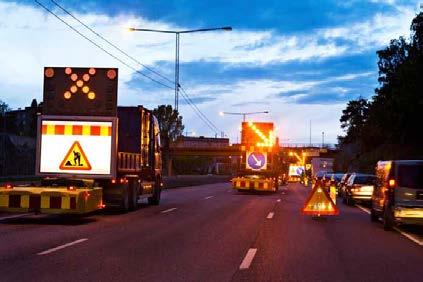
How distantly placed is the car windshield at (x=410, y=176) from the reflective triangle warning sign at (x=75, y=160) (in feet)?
29.1

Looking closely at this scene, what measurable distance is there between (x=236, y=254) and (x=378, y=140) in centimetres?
7482

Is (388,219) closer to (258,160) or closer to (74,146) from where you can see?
(74,146)

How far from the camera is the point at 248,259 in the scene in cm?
1199

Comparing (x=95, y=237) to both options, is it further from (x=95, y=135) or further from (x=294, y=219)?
(x=294, y=219)

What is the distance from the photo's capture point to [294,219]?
2122 cm

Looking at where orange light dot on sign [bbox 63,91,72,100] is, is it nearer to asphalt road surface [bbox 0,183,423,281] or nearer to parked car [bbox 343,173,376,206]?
asphalt road surface [bbox 0,183,423,281]

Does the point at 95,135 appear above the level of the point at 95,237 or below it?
above

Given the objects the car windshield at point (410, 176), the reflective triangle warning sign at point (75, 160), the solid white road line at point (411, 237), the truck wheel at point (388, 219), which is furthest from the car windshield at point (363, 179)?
the reflective triangle warning sign at point (75, 160)

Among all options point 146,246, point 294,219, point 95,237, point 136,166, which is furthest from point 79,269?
point 136,166

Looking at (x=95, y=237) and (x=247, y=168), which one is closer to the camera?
(x=95, y=237)

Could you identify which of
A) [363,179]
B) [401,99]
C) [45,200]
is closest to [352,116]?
[401,99]

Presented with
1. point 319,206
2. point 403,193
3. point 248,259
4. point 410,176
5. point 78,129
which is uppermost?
point 78,129

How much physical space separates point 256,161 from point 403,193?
957 inches

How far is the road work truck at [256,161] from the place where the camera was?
41.1 meters
